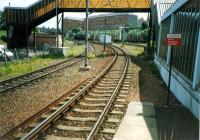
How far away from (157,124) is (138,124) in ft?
1.93

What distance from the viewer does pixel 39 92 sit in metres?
16.2

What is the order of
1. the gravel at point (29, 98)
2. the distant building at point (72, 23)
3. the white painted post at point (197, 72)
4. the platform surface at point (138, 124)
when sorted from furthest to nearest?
the distant building at point (72, 23) < the white painted post at point (197, 72) < the gravel at point (29, 98) < the platform surface at point (138, 124)

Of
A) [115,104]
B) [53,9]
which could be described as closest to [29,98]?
[115,104]

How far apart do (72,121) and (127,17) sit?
515ft

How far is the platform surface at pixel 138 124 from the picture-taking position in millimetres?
9680

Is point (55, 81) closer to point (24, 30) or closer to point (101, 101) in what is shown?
point (101, 101)

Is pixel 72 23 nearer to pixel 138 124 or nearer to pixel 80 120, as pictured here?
pixel 80 120

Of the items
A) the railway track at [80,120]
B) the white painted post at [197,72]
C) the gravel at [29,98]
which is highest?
the white painted post at [197,72]

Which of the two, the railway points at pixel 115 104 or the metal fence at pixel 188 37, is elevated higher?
the metal fence at pixel 188 37

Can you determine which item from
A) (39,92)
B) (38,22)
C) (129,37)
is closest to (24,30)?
(38,22)

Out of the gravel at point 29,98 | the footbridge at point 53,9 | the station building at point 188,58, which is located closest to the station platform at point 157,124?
the station building at point 188,58

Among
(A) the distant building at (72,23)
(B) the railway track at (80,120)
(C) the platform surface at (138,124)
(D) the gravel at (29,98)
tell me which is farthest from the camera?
(A) the distant building at (72,23)

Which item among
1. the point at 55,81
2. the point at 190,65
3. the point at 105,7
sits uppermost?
the point at 105,7

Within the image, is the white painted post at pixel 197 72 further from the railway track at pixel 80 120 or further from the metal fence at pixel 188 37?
the railway track at pixel 80 120
